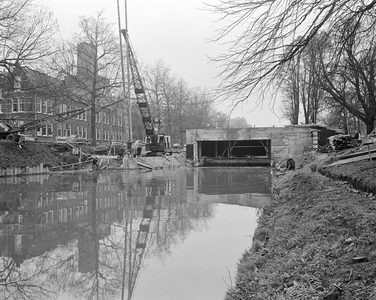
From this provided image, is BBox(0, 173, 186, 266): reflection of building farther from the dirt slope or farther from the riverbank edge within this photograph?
the dirt slope

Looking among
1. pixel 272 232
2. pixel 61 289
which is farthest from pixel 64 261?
pixel 272 232

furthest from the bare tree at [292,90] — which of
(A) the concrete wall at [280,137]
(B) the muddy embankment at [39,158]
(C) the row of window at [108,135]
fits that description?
(C) the row of window at [108,135]

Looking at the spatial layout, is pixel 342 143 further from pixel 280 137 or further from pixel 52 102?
pixel 52 102

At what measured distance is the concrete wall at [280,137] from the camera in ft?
106

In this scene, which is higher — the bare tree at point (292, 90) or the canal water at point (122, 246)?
the bare tree at point (292, 90)

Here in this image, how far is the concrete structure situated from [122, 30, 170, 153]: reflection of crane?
4146 mm

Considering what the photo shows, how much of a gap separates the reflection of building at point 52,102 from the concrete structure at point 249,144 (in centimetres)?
980

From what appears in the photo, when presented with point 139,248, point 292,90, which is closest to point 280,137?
point 292,90

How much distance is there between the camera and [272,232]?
18.6 ft

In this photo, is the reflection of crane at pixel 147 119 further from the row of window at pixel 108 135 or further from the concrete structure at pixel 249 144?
the row of window at pixel 108 135

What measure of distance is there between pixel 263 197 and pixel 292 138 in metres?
22.1

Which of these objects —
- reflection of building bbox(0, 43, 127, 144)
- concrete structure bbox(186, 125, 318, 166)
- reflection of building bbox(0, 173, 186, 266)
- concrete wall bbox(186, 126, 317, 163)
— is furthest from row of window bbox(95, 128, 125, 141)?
reflection of building bbox(0, 173, 186, 266)

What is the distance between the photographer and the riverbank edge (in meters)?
3.09

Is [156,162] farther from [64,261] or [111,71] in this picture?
[64,261]
